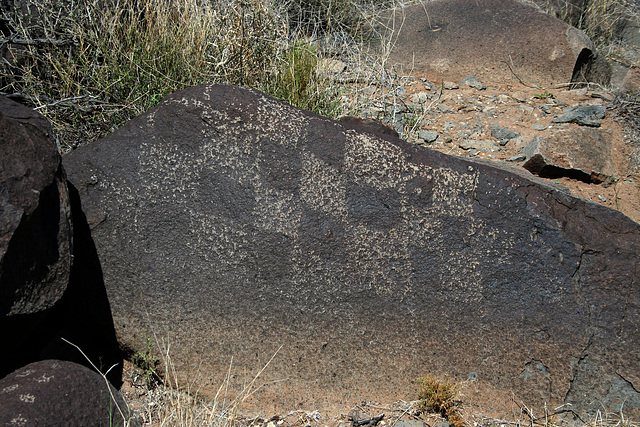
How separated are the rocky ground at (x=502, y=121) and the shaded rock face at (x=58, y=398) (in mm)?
2623

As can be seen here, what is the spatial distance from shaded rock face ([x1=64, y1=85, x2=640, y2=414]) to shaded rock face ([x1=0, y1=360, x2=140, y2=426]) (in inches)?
13.7

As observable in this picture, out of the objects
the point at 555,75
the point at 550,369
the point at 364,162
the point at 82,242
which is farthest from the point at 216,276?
the point at 555,75

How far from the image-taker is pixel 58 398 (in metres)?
1.63

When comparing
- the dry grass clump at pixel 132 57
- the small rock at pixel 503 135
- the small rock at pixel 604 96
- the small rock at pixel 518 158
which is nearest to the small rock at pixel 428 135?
the small rock at pixel 503 135

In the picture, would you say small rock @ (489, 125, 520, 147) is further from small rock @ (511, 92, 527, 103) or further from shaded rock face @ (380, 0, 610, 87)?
shaded rock face @ (380, 0, 610, 87)

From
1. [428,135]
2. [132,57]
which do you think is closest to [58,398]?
[132,57]

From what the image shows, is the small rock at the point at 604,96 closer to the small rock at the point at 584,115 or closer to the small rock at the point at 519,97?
the small rock at the point at 584,115

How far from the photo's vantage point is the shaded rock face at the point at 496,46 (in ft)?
14.6

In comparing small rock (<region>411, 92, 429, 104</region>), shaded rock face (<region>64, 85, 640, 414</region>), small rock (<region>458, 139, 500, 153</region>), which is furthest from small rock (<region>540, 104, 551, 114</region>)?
shaded rock face (<region>64, 85, 640, 414</region>)

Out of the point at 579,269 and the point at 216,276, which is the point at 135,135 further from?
the point at 579,269

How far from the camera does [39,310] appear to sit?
1723 millimetres

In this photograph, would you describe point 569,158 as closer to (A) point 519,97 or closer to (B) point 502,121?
(B) point 502,121

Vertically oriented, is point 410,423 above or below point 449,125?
below

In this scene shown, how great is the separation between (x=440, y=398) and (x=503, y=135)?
7.75ft
